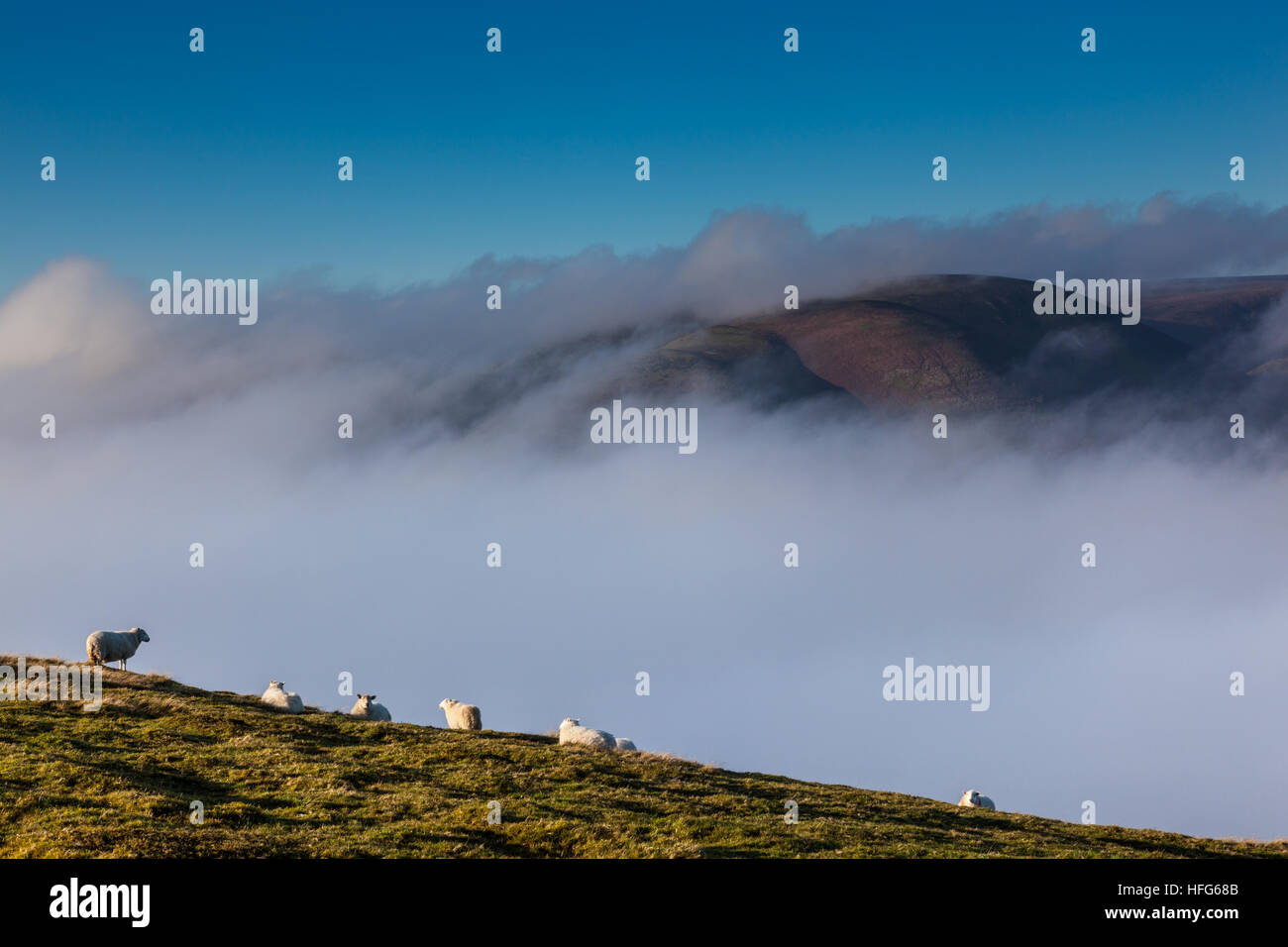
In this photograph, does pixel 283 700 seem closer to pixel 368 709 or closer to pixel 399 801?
pixel 368 709

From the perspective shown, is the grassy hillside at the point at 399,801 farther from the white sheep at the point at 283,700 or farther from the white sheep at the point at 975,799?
the white sheep at the point at 975,799

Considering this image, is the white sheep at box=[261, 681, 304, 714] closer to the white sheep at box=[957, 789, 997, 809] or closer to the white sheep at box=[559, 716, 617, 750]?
the white sheep at box=[559, 716, 617, 750]

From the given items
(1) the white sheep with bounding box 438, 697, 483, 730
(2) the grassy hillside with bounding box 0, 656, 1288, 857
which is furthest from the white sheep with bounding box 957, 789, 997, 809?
(1) the white sheep with bounding box 438, 697, 483, 730

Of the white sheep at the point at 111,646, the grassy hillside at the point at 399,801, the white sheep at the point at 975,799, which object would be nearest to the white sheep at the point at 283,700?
the grassy hillside at the point at 399,801
